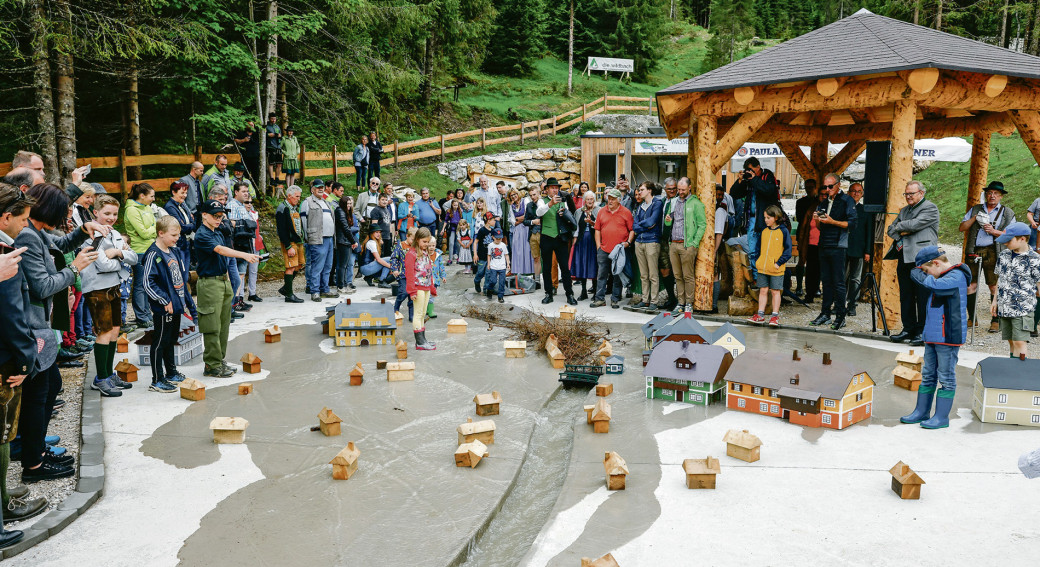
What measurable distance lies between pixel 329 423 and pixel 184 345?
3.18 metres

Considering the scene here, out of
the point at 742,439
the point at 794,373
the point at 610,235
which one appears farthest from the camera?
the point at 610,235

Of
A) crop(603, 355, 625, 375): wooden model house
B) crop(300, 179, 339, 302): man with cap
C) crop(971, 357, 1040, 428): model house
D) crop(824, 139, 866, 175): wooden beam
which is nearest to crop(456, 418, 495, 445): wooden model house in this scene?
crop(603, 355, 625, 375): wooden model house

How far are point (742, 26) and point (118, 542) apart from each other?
57378 millimetres

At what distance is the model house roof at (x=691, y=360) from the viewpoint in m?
6.50

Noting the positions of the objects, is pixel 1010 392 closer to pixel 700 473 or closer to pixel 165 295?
pixel 700 473

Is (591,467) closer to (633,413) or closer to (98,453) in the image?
(633,413)

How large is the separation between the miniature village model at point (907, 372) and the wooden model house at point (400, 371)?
4944 millimetres

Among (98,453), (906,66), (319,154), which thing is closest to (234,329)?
(98,453)

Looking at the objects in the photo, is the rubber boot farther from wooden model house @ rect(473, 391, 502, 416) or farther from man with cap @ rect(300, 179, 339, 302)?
man with cap @ rect(300, 179, 339, 302)

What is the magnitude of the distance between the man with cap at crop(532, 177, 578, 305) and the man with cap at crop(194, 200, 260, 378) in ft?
17.7

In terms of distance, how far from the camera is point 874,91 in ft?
29.0

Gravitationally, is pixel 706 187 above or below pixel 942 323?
above

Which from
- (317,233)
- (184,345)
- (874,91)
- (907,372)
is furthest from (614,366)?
(317,233)

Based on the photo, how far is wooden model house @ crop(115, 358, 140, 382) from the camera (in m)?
7.13
